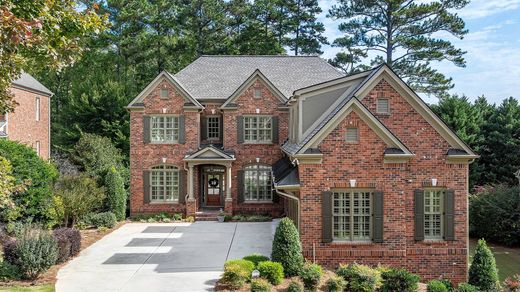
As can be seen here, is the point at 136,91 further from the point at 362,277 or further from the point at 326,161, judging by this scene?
Answer: the point at 362,277

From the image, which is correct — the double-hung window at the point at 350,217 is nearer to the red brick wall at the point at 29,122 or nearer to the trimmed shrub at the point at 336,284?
the trimmed shrub at the point at 336,284

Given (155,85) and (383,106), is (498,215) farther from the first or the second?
(155,85)

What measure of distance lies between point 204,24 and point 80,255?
99.4 ft

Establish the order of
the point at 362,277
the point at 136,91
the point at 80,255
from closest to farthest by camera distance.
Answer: the point at 362,277
the point at 80,255
the point at 136,91

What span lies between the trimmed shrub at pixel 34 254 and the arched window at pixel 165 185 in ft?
33.3

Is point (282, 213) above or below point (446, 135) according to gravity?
below

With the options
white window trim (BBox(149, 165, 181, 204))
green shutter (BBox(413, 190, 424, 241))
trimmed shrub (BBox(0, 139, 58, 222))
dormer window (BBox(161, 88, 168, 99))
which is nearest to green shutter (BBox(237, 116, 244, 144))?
white window trim (BBox(149, 165, 181, 204))

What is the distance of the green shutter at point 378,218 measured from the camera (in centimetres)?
1383

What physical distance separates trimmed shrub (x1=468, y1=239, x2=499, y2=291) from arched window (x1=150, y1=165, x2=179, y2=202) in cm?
1529

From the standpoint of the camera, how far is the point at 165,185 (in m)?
23.1

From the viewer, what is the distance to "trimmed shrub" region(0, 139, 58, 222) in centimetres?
1738

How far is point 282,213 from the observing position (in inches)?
901

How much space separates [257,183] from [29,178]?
10979mm

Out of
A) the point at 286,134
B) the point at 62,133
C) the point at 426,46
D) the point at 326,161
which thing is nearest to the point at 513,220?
the point at 286,134
